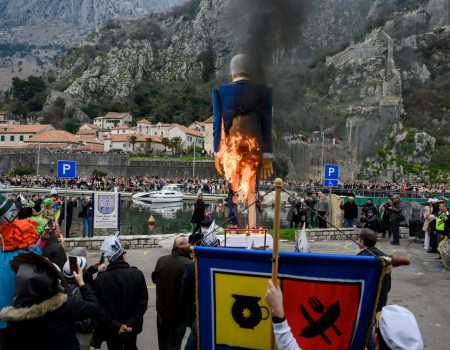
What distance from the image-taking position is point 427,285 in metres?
10.3

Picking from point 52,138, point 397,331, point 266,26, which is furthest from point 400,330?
point 52,138

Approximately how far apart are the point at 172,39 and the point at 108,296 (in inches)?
5829

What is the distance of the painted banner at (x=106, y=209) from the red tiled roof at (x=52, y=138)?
80189mm

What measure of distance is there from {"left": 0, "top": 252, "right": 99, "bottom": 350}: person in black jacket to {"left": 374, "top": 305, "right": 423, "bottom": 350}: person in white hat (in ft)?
7.08

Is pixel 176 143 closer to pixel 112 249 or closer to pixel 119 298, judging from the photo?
pixel 112 249

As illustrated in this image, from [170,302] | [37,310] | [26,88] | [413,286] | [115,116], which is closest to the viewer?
[37,310]

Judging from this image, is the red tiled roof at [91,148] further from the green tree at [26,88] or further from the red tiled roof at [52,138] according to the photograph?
the green tree at [26,88]

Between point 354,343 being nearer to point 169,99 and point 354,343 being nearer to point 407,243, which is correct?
point 407,243

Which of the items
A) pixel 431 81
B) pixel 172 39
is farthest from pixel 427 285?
pixel 172 39

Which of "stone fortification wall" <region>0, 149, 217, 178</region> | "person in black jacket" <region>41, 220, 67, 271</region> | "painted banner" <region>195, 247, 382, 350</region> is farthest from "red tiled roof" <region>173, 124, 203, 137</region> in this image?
"painted banner" <region>195, 247, 382, 350</region>

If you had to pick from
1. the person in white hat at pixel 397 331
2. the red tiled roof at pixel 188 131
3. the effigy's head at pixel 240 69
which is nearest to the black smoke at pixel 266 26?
the effigy's head at pixel 240 69

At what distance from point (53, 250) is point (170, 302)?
2.36m

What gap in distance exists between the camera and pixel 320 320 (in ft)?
10.1

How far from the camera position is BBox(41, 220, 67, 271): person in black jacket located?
21.3 ft
